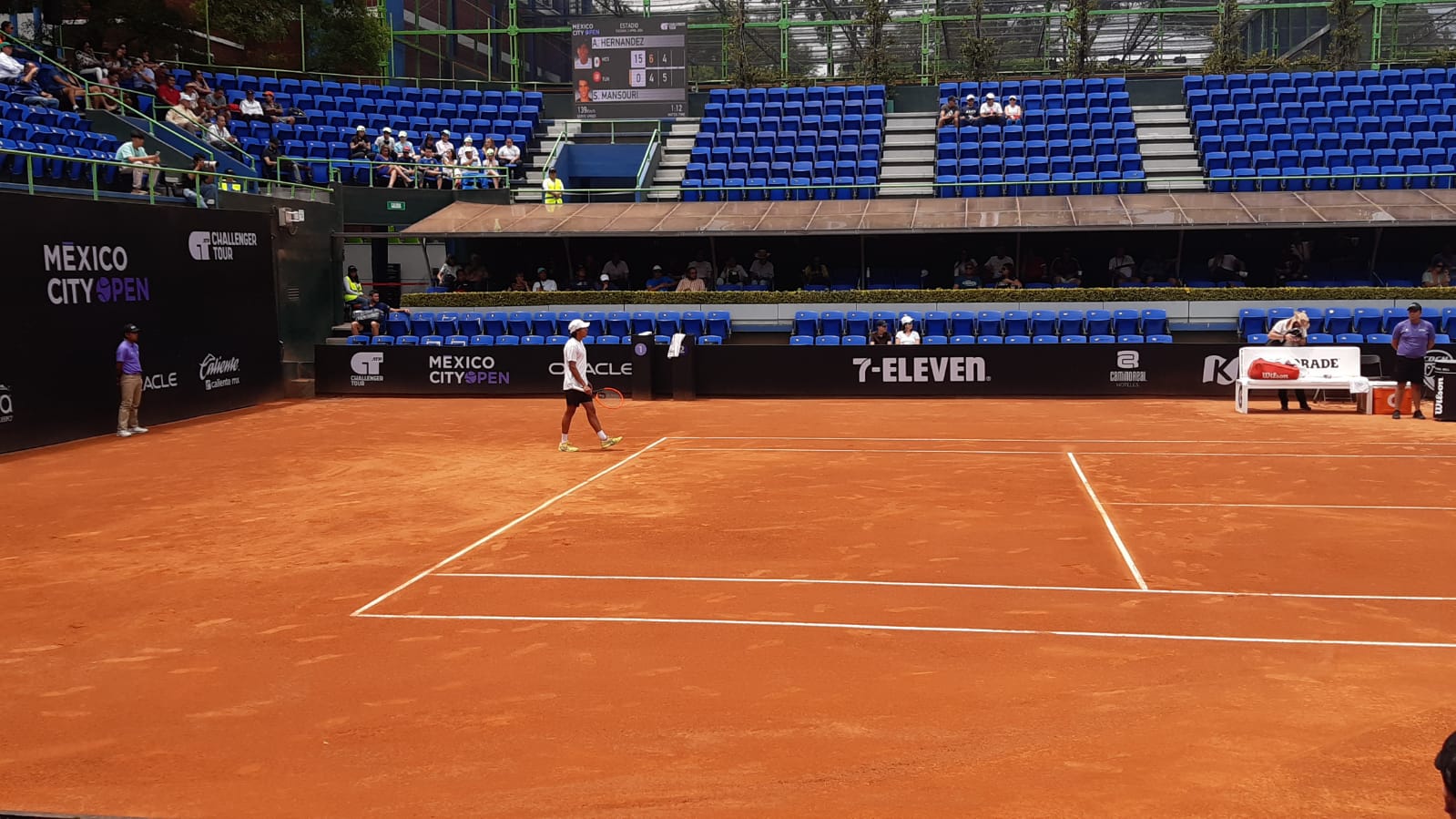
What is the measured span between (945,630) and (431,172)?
29515mm

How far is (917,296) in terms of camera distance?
3017 cm

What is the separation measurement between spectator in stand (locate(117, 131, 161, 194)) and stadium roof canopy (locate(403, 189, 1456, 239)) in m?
8.25

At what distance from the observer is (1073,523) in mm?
12000

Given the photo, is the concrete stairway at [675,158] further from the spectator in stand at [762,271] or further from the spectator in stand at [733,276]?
the spectator in stand at [762,271]

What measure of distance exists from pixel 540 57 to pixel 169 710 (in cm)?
4954

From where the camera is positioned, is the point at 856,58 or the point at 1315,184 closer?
the point at 1315,184

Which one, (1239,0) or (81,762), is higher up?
(1239,0)

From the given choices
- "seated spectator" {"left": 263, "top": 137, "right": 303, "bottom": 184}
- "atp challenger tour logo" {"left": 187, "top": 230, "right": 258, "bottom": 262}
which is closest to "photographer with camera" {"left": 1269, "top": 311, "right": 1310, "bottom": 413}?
"atp challenger tour logo" {"left": 187, "top": 230, "right": 258, "bottom": 262}

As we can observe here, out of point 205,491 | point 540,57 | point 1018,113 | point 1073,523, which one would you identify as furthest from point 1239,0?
point 205,491

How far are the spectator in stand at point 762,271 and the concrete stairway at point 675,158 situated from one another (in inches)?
143

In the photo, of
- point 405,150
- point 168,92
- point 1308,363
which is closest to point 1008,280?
point 1308,363

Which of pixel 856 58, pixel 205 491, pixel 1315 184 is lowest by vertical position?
pixel 205 491

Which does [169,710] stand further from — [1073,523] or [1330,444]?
[1330,444]

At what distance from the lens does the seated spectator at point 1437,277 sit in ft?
94.3
